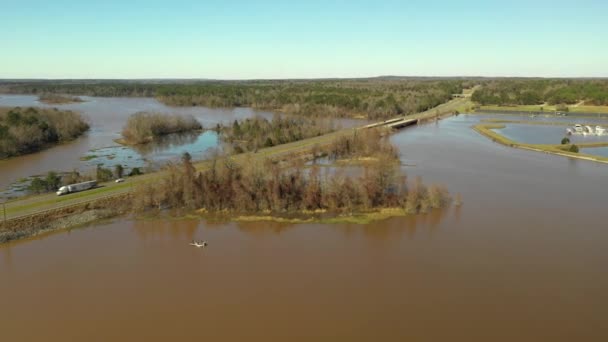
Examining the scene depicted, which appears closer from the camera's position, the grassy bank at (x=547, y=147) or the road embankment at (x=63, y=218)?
the road embankment at (x=63, y=218)

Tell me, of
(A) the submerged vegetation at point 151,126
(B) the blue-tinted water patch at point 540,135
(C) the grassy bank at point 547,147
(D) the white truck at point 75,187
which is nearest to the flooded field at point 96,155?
(A) the submerged vegetation at point 151,126

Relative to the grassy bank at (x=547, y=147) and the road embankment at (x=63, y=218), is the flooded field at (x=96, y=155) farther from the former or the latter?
the grassy bank at (x=547, y=147)

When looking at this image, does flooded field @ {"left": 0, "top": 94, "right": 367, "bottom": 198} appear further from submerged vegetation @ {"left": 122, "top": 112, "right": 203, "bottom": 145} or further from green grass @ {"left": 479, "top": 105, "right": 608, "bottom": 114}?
green grass @ {"left": 479, "top": 105, "right": 608, "bottom": 114}

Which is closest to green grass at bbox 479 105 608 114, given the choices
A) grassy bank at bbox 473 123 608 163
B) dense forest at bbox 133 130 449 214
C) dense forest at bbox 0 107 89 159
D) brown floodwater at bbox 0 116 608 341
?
grassy bank at bbox 473 123 608 163

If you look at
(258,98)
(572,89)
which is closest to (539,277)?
(258,98)

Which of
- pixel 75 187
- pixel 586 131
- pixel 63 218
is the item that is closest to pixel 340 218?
pixel 63 218

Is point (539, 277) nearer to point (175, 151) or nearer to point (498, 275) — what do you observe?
point (498, 275)
